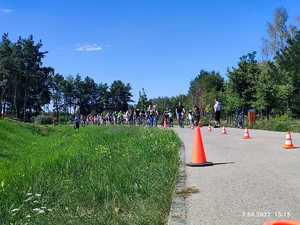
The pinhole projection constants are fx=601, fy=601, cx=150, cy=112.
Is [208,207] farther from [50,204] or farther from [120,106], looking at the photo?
[120,106]

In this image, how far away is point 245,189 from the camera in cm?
1016

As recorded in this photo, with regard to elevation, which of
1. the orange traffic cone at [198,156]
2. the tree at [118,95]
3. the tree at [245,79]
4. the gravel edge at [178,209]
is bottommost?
the gravel edge at [178,209]

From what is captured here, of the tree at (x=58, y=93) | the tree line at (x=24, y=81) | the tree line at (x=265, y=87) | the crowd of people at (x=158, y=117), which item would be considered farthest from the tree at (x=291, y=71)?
the tree at (x=58, y=93)

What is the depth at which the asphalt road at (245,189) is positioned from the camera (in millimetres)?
8117

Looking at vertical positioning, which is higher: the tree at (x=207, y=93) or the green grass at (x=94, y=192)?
the tree at (x=207, y=93)

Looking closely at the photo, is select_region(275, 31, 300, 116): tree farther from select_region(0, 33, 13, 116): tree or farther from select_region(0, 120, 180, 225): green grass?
select_region(0, 33, 13, 116): tree

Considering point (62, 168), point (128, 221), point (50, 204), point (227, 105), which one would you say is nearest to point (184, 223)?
point (128, 221)

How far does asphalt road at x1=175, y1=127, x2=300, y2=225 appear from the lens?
812 centimetres

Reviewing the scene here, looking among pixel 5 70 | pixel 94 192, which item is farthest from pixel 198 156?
pixel 5 70

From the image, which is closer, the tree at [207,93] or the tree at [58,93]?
the tree at [207,93]

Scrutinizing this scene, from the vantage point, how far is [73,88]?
541 feet

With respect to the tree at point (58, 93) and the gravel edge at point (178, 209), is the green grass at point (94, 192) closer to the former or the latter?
the gravel edge at point (178, 209)

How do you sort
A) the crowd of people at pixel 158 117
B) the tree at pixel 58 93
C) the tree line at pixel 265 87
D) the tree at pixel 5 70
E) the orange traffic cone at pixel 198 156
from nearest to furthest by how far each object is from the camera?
1. the orange traffic cone at pixel 198 156
2. the crowd of people at pixel 158 117
3. the tree line at pixel 265 87
4. the tree at pixel 5 70
5. the tree at pixel 58 93

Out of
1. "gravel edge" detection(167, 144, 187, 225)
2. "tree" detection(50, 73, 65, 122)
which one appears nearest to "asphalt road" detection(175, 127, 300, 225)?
"gravel edge" detection(167, 144, 187, 225)
